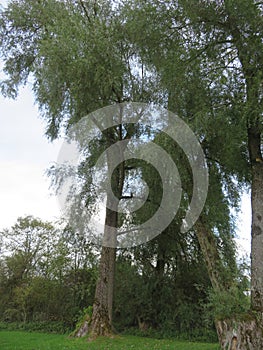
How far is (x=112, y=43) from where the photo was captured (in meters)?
8.84

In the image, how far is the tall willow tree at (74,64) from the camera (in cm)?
839

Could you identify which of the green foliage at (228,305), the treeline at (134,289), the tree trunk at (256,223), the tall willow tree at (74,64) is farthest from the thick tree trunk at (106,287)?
the tree trunk at (256,223)

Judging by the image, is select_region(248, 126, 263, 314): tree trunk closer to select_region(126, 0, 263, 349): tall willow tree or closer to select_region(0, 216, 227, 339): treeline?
select_region(126, 0, 263, 349): tall willow tree

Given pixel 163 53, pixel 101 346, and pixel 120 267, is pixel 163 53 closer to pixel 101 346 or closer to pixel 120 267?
pixel 101 346

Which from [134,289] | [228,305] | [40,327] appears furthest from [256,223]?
[40,327]

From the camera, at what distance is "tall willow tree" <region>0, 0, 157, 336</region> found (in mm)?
8391

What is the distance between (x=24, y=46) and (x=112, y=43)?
4.88 meters

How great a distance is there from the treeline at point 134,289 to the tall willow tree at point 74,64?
2540 mm

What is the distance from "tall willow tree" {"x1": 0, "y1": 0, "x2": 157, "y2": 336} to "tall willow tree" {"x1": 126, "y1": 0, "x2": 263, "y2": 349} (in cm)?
114

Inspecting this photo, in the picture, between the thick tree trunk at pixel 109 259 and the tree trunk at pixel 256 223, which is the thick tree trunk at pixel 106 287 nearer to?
the thick tree trunk at pixel 109 259

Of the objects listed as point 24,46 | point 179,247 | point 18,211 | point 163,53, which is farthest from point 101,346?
point 18,211

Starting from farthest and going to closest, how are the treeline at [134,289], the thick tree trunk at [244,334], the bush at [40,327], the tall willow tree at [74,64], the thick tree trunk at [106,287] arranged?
the bush at [40,327] → the treeline at [134,289] → the thick tree trunk at [106,287] → the tall willow tree at [74,64] → the thick tree trunk at [244,334]

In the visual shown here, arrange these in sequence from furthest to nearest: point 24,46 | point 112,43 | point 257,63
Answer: point 24,46 < point 112,43 < point 257,63

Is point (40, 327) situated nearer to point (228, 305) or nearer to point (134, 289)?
point (134, 289)
